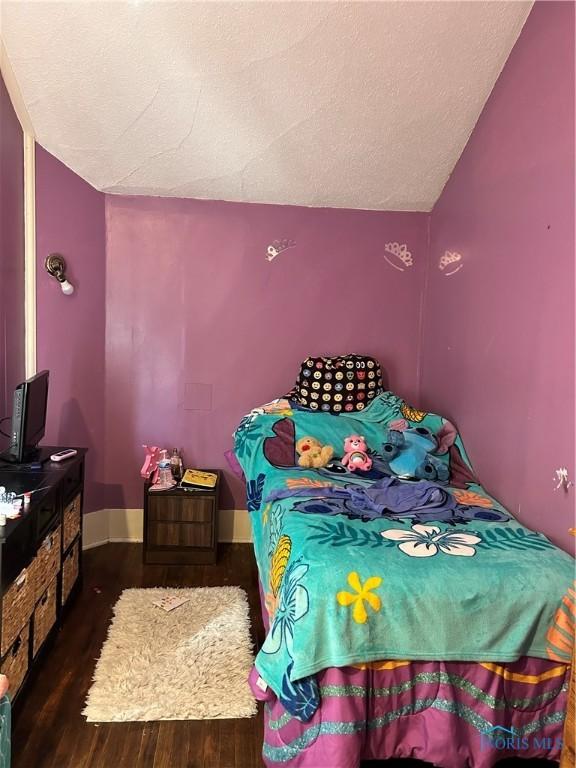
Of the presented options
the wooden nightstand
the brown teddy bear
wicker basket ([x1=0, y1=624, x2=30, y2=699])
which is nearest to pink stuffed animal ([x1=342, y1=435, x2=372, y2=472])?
the brown teddy bear

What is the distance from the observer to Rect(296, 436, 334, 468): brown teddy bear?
288cm

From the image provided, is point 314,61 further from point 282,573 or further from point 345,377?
point 282,573

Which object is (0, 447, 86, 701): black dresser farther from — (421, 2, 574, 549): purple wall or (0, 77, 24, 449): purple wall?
(421, 2, 574, 549): purple wall

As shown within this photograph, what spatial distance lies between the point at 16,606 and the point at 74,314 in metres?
1.77

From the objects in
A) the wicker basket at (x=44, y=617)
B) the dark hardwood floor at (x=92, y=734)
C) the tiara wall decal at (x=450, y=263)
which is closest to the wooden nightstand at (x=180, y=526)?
the dark hardwood floor at (x=92, y=734)

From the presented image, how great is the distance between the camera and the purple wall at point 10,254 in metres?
2.67

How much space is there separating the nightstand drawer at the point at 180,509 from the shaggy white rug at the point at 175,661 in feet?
1.50

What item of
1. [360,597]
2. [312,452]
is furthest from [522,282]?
[360,597]

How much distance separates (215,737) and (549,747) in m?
1.01

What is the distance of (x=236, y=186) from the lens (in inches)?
127

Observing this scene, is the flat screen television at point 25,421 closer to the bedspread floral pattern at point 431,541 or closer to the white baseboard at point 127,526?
the white baseboard at point 127,526

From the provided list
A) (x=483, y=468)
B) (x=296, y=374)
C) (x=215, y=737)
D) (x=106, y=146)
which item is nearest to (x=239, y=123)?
(x=106, y=146)

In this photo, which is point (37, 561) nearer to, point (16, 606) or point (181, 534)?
point (16, 606)

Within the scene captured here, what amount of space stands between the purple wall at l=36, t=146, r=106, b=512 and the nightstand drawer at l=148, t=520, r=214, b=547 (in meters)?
0.50
